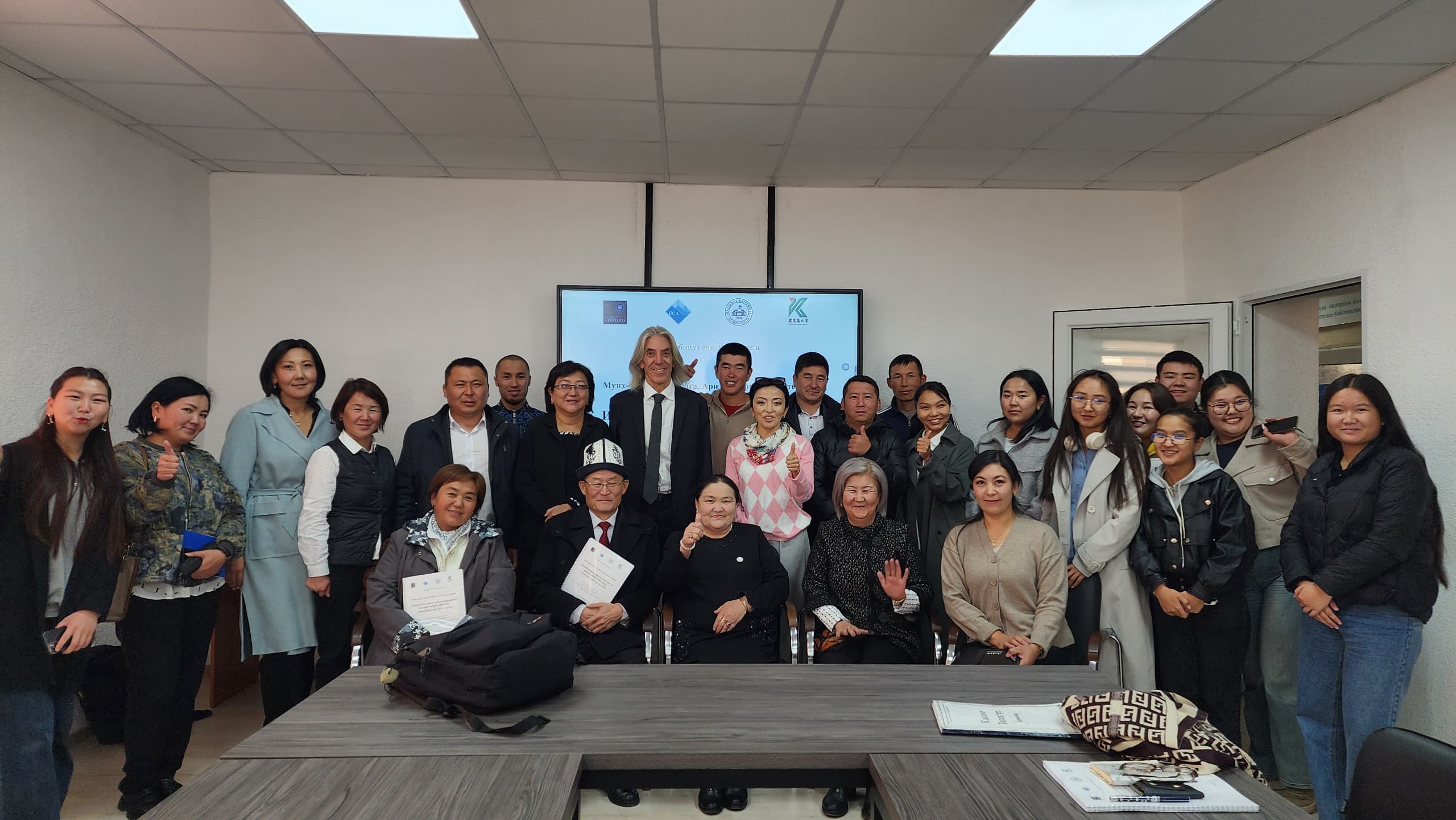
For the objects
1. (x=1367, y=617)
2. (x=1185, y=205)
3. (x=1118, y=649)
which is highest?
(x=1185, y=205)

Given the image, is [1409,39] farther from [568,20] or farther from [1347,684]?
[568,20]

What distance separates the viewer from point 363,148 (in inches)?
176

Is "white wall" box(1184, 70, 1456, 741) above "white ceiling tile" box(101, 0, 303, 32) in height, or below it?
below

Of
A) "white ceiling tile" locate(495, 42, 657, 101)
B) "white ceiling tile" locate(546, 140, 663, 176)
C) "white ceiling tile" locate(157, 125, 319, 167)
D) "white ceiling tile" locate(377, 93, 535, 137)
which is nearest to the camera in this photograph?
"white ceiling tile" locate(495, 42, 657, 101)

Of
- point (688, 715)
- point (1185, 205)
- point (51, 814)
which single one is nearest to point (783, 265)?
point (1185, 205)

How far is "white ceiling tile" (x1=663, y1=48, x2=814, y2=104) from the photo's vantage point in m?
3.32

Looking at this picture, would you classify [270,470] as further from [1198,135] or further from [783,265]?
[1198,135]

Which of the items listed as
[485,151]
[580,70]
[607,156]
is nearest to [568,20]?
[580,70]

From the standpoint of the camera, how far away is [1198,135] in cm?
422

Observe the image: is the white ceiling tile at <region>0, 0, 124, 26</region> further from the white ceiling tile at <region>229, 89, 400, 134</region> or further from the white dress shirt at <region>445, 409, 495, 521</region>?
the white dress shirt at <region>445, 409, 495, 521</region>

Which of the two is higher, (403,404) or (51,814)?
(403,404)

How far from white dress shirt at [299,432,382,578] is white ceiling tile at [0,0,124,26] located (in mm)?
1835

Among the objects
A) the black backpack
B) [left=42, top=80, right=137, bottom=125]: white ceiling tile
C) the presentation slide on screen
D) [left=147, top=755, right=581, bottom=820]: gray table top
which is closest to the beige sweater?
the black backpack

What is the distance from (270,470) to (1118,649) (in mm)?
3368
